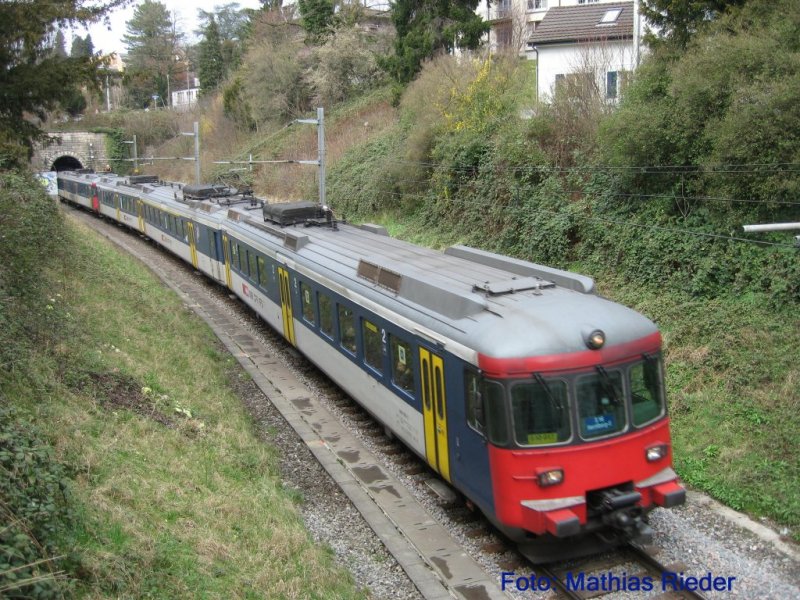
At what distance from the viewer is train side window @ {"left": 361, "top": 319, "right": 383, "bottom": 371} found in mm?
10336

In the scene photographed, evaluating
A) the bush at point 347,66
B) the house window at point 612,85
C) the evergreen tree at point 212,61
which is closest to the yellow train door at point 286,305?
the house window at point 612,85

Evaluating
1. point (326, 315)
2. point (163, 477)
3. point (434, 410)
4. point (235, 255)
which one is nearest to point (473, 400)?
point (434, 410)

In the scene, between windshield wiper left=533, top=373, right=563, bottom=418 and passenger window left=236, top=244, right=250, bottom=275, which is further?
passenger window left=236, top=244, right=250, bottom=275

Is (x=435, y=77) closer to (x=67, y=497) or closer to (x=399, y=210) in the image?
(x=399, y=210)

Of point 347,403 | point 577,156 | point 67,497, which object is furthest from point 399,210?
point 67,497

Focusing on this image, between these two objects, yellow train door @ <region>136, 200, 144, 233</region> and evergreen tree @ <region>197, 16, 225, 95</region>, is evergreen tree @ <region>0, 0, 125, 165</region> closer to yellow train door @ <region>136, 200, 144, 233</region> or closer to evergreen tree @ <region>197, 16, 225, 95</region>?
yellow train door @ <region>136, 200, 144, 233</region>

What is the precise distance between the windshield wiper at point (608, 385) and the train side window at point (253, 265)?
1170 cm

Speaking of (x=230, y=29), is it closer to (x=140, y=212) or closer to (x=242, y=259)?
(x=140, y=212)

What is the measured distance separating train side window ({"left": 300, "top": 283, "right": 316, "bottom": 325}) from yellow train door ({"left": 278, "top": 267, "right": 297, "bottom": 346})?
3.01 ft

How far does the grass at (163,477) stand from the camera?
21.8ft

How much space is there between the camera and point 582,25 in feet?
89.0

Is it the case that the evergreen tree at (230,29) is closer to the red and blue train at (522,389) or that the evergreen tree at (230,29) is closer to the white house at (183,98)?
the white house at (183,98)

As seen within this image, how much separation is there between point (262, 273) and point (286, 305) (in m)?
2.08

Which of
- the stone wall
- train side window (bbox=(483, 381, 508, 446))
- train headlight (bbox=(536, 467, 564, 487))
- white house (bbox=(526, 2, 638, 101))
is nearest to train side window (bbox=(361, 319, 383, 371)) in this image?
train side window (bbox=(483, 381, 508, 446))
